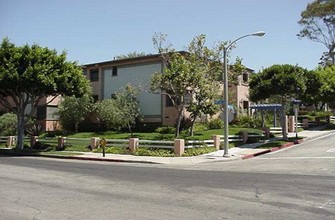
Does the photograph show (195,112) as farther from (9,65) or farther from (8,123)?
(8,123)

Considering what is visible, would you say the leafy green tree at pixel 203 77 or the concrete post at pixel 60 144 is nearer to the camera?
the leafy green tree at pixel 203 77

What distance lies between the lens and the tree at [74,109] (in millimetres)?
37000

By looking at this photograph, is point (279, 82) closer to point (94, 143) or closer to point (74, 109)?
point (94, 143)

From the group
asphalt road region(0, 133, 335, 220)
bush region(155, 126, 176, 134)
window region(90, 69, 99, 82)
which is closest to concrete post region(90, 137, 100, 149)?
bush region(155, 126, 176, 134)

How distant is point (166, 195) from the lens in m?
10.1

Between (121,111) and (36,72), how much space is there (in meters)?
9.20

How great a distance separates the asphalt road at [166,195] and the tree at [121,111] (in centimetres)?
1829

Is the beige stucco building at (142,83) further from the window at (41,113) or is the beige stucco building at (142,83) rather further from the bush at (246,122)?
the window at (41,113)

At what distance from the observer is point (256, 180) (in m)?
12.8

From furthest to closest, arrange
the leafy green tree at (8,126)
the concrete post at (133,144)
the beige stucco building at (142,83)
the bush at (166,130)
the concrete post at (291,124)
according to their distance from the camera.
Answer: the leafy green tree at (8,126) → the concrete post at (291,124) → the beige stucco building at (142,83) → the bush at (166,130) → the concrete post at (133,144)

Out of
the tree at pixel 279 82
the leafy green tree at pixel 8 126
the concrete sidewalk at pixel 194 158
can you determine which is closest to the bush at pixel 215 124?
the tree at pixel 279 82

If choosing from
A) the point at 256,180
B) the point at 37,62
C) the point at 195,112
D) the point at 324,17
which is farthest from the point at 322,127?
the point at 256,180

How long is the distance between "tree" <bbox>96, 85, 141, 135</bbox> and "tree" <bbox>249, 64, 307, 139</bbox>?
415 inches

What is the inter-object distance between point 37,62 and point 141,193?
19581mm
